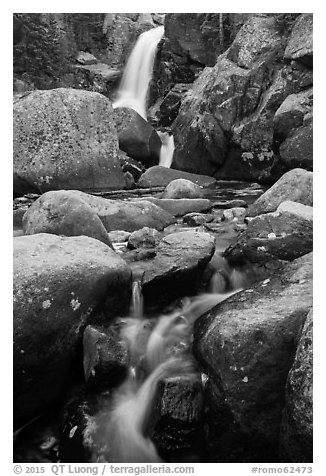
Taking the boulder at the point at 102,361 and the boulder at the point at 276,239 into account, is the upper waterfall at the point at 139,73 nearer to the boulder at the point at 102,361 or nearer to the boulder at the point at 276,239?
the boulder at the point at 276,239

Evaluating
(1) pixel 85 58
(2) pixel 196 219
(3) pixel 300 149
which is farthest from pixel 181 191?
(1) pixel 85 58

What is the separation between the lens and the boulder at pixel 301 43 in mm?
11227

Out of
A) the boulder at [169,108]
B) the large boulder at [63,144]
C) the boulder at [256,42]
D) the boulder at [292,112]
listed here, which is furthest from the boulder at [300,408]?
the boulder at [169,108]

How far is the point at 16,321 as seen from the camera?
119 inches

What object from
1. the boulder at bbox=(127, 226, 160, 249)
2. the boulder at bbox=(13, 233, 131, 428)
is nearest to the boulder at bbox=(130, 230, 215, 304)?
the boulder at bbox=(13, 233, 131, 428)

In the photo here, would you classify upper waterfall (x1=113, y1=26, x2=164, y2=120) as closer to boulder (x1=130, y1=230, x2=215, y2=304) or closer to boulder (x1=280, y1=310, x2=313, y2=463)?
boulder (x1=130, y1=230, x2=215, y2=304)

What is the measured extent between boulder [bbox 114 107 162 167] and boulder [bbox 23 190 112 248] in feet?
27.0

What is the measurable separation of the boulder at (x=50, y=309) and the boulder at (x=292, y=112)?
8.95 meters

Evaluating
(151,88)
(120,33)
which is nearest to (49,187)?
(151,88)

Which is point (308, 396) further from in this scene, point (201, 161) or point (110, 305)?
point (201, 161)

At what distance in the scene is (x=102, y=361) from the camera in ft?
10.6

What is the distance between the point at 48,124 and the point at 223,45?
35.8 ft

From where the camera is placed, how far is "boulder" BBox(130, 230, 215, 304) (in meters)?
4.06

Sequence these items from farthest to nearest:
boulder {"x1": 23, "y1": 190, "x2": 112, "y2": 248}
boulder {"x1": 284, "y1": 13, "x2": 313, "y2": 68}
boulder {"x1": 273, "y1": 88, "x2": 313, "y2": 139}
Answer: boulder {"x1": 284, "y1": 13, "x2": 313, "y2": 68} → boulder {"x1": 273, "y1": 88, "x2": 313, "y2": 139} → boulder {"x1": 23, "y1": 190, "x2": 112, "y2": 248}
